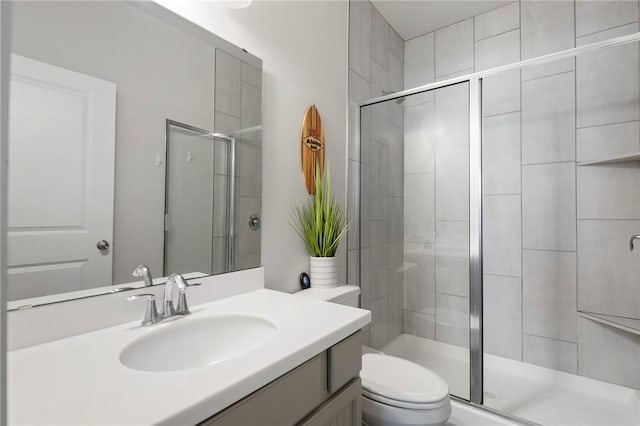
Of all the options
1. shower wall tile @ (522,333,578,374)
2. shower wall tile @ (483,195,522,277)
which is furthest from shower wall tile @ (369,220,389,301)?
shower wall tile @ (522,333,578,374)

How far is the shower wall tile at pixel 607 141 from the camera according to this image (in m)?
Result: 1.87

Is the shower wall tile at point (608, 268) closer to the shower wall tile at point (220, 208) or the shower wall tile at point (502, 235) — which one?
the shower wall tile at point (502, 235)

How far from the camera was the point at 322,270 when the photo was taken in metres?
1.68

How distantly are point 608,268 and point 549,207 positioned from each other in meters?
0.45

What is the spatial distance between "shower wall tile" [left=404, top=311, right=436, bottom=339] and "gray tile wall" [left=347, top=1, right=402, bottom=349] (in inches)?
1.8

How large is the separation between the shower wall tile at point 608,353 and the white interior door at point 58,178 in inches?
96.6

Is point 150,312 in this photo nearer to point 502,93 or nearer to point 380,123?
point 380,123

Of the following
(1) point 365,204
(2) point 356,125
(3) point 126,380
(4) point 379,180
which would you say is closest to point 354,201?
(1) point 365,204

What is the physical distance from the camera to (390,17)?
2.41 metres

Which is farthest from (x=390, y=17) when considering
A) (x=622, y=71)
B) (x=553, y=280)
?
(x=553, y=280)

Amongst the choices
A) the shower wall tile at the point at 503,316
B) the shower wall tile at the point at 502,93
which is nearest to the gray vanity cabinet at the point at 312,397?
the shower wall tile at the point at 503,316

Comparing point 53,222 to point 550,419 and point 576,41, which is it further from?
point 576,41

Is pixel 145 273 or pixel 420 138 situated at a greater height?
pixel 420 138

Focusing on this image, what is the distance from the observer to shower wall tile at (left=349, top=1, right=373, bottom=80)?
2094 mm
